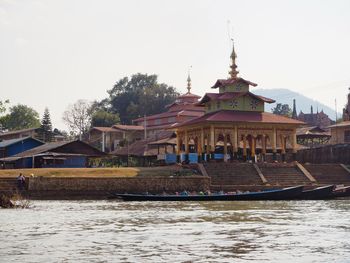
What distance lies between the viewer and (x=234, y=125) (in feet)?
186

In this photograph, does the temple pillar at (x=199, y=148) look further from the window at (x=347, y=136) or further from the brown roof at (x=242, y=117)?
the window at (x=347, y=136)

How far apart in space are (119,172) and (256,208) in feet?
57.8

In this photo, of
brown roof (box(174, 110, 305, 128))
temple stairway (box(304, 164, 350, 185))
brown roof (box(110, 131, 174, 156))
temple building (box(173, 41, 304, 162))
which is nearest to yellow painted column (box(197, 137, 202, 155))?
temple building (box(173, 41, 304, 162))

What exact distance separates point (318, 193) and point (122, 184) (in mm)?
14799

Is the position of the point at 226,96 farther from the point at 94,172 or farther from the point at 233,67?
the point at 94,172

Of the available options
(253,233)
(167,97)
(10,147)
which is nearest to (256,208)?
(253,233)

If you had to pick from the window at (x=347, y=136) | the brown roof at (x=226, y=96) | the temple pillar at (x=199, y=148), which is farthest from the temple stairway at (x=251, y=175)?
the window at (x=347, y=136)

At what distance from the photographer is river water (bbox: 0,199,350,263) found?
1747cm

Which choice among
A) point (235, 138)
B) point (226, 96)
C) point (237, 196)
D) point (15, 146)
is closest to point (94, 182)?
point (237, 196)

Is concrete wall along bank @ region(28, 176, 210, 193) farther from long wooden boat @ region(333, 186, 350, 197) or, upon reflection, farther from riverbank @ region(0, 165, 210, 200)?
long wooden boat @ region(333, 186, 350, 197)

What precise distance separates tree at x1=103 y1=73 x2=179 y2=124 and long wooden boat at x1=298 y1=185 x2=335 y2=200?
75512 millimetres

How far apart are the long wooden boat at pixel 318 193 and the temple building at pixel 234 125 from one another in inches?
583

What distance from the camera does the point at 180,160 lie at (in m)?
61.2

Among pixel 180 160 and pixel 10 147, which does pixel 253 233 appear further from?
pixel 10 147
